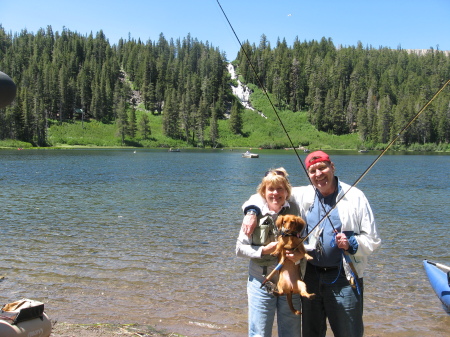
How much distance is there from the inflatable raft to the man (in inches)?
83.6

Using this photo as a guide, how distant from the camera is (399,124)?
12900 cm

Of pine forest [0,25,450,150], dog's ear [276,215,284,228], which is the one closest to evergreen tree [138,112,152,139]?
A: pine forest [0,25,450,150]

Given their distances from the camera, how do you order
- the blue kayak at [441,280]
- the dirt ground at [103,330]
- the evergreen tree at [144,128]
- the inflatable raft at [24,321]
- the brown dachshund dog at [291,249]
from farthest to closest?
the evergreen tree at [144,128], the blue kayak at [441,280], the dirt ground at [103,330], the brown dachshund dog at [291,249], the inflatable raft at [24,321]

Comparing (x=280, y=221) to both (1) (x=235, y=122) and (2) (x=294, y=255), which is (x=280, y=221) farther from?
(1) (x=235, y=122)

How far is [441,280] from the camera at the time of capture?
838cm

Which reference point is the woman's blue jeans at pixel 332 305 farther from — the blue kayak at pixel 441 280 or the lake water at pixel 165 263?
the blue kayak at pixel 441 280

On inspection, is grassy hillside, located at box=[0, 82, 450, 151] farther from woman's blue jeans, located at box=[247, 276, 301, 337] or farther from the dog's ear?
the dog's ear

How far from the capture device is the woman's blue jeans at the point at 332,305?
13.8ft

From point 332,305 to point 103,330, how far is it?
12.3 feet

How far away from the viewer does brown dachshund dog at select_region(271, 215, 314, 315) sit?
4.03m

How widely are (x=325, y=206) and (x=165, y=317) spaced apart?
4.33 meters

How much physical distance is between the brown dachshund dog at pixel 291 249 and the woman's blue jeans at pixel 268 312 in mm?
174

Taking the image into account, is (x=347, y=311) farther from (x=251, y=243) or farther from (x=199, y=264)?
(x=199, y=264)

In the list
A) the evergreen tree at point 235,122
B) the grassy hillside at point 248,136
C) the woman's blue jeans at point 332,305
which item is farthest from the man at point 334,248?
the evergreen tree at point 235,122
